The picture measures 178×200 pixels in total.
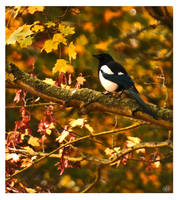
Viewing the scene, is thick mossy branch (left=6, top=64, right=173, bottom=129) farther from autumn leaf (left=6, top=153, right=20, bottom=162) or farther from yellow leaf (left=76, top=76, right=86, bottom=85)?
autumn leaf (left=6, top=153, right=20, bottom=162)

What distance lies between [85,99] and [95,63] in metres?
1.38

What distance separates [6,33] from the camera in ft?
Answer: 9.53

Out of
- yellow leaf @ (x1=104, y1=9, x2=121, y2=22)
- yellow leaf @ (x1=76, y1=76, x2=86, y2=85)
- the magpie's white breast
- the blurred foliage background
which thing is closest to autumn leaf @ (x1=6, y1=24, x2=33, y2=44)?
the blurred foliage background

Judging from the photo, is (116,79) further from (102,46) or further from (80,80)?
(102,46)

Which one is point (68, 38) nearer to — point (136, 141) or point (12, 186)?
point (136, 141)

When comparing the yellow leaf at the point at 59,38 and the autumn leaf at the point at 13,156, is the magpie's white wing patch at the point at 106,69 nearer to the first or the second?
the yellow leaf at the point at 59,38

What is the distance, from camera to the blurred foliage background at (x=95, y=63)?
9.80 feet

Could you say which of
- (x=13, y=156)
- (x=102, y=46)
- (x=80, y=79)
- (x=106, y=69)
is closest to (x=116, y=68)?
(x=106, y=69)

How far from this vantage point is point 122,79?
2793mm

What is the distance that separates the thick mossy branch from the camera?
250 centimetres

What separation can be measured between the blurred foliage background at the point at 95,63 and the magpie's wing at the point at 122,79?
0.17 metres

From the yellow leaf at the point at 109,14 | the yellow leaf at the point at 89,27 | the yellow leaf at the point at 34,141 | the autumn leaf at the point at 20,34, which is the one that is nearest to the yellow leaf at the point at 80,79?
the autumn leaf at the point at 20,34

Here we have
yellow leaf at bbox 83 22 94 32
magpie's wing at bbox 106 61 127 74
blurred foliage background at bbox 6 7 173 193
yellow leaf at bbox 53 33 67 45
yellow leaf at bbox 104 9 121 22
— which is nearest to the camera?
yellow leaf at bbox 53 33 67 45

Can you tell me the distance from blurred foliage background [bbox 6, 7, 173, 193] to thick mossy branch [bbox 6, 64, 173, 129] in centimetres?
21
